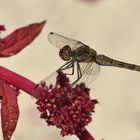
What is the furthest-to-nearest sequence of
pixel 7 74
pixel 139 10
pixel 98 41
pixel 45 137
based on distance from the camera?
1. pixel 139 10
2. pixel 98 41
3. pixel 45 137
4. pixel 7 74

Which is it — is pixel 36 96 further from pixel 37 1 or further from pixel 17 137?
pixel 37 1

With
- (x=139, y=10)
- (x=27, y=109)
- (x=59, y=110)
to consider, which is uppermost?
(x=139, y=10)

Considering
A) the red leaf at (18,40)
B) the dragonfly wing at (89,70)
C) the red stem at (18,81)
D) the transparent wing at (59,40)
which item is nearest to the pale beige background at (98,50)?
the transparent wing at (59,40)

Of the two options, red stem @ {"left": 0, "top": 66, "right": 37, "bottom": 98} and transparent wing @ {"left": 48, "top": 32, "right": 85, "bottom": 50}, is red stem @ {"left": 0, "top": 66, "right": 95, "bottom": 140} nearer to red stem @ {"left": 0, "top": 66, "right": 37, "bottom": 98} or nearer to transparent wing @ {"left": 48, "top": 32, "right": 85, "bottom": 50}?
red stem @ {"left": 0, "top": 66, "right": 37, "bottom": 98}

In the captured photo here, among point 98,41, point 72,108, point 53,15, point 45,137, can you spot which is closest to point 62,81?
point 72,108

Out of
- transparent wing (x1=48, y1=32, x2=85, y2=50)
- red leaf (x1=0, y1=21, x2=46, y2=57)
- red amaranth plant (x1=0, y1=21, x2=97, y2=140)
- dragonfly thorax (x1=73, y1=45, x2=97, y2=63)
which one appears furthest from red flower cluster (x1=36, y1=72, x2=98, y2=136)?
transparent wing (x1=48, y1=32, x2=85, y2=50)

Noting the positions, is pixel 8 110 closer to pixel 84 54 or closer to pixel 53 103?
pixel 53 103
